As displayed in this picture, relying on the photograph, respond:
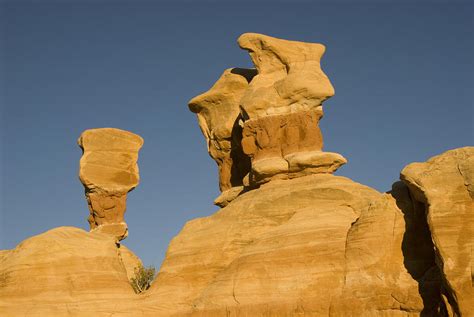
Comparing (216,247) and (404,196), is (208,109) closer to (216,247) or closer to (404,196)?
(216,247)

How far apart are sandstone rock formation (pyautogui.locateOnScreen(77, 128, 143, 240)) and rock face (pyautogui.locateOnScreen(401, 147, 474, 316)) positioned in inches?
1028

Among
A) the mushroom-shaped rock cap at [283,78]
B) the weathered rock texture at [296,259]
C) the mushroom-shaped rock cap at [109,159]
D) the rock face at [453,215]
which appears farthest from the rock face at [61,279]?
the mushroom-shaped rock cap at [109,159]

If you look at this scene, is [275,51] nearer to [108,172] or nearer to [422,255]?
[422,255]

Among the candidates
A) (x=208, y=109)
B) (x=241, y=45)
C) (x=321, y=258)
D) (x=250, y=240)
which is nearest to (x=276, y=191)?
(x=250, y=240)

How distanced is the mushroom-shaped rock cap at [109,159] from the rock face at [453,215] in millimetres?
26062

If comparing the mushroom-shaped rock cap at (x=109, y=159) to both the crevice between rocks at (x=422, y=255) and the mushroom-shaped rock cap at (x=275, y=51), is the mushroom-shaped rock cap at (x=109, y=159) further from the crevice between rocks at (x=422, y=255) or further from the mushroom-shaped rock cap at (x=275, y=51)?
the crevice between rocks at (x=422, y=255)

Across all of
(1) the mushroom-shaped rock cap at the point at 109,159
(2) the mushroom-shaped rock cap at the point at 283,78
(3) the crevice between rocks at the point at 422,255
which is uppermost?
(1) the mushroom-shaped rock cap at the point at 109,159

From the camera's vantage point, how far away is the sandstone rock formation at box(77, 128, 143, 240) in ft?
150

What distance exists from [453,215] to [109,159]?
28.1 metres

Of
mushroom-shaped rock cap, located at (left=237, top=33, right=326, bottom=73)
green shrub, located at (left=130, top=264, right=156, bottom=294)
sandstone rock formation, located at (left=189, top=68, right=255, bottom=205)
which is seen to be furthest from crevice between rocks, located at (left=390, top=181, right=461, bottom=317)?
green shrub, located at (left=130, top=264, right=156, bottom=294)

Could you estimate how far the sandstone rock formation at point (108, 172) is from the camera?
4581 cm

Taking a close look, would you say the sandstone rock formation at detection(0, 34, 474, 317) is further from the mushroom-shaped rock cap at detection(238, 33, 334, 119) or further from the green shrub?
the green shrub

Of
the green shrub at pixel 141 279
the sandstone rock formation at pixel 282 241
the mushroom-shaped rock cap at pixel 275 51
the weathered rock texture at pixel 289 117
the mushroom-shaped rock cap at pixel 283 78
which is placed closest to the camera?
the sandstone rock formation at pixel 282 241

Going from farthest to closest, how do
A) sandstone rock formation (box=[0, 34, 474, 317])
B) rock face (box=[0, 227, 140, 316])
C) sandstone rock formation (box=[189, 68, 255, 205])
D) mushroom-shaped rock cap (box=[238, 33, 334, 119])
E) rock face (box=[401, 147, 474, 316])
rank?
sandstone rock formation (box=[189, 68, 255, 205]), mushroom-shaped rock cap (box=[238, 33, 334, 119]), rock face (box=[0, 227, 140, 316]), sandstone rock formation (box=[0, 34, 474, 317]), rock face (box=[401, 147, 474, 316])
